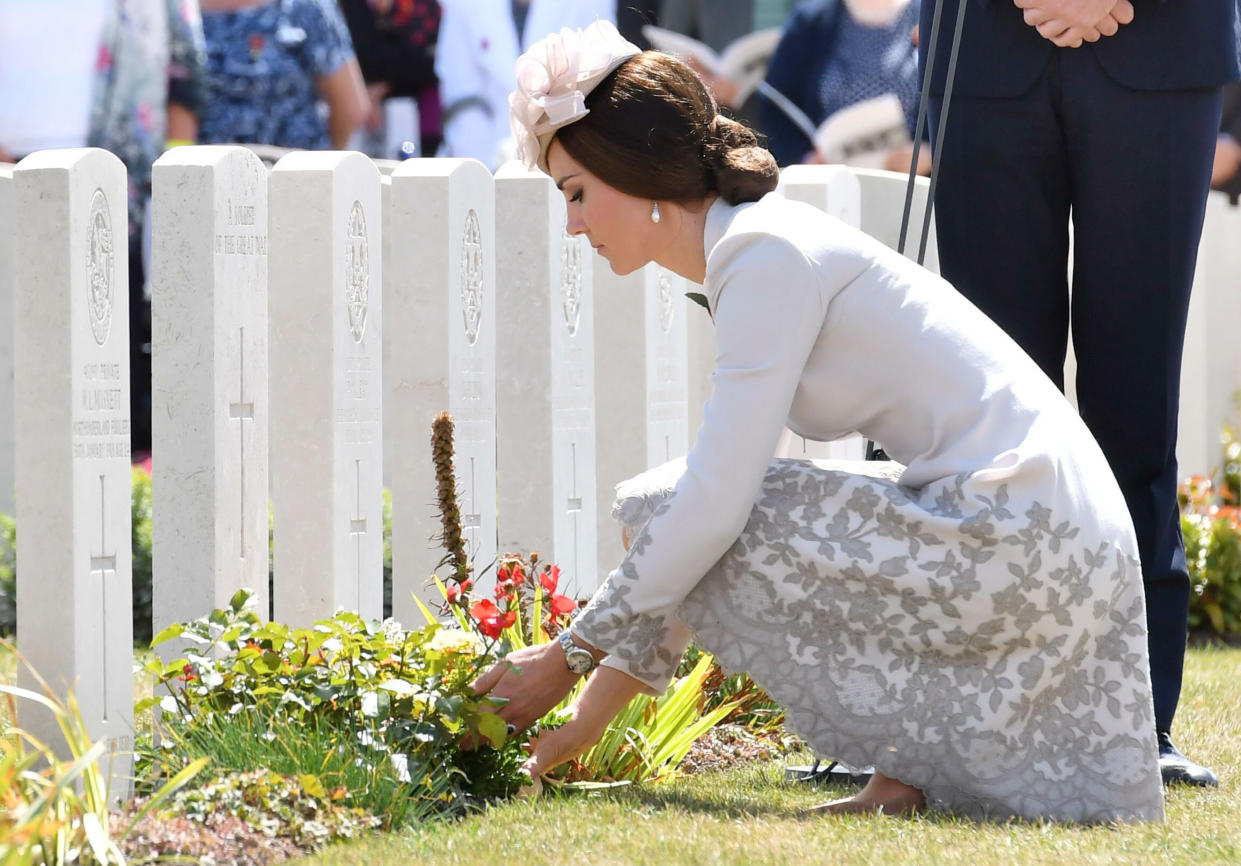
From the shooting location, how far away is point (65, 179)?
9.21ft

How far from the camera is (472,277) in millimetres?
3994

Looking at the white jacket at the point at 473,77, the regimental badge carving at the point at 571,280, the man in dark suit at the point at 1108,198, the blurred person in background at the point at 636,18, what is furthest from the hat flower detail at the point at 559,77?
the blurred person in background at the point at 636,18

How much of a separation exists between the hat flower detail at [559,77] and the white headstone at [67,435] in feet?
2.56

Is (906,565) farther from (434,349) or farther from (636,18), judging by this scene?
(636,18)

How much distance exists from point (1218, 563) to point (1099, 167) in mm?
3546

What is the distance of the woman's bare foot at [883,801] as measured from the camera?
2559 millimetres

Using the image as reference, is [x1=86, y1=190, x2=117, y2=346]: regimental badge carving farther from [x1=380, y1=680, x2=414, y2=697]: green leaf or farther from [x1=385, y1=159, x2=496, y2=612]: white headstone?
[x1=385, y1=159, x2=496, y2=612]: white headstone

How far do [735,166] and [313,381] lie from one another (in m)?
1.27

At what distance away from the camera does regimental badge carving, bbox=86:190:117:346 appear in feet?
9.49

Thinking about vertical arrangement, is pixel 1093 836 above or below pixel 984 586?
below

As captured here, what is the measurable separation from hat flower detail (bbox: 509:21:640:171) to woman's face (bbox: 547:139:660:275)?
0.19 ft

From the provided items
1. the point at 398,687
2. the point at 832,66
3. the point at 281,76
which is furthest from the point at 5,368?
the point at 832,66

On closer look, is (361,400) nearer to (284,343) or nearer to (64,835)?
(284,343)

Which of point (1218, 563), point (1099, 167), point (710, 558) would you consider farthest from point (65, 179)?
point (1218, 563)
